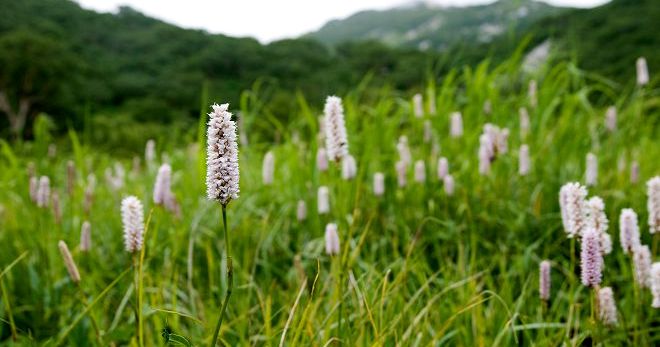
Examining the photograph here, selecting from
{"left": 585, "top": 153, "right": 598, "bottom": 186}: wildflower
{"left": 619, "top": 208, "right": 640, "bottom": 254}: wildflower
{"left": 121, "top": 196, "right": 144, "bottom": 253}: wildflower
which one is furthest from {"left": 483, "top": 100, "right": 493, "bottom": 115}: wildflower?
{"left": 121, "top": 196, "right": 144, "bottom": 253}: wildflower

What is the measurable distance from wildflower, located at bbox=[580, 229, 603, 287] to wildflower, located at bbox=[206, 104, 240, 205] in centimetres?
96

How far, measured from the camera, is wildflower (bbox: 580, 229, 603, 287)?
147 cm

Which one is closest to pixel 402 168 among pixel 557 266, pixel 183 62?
pixel 557 266

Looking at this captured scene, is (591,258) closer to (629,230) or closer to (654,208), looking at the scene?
(629,230)

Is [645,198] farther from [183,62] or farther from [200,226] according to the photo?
[183,62]

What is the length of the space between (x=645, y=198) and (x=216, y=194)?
318 centimetres

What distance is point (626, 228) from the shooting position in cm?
177

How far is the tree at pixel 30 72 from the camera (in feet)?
160

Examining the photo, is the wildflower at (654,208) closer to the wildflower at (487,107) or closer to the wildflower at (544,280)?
the wildflower at (544,280)

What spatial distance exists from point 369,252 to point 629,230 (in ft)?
5.06

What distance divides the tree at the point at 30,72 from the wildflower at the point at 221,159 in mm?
51782

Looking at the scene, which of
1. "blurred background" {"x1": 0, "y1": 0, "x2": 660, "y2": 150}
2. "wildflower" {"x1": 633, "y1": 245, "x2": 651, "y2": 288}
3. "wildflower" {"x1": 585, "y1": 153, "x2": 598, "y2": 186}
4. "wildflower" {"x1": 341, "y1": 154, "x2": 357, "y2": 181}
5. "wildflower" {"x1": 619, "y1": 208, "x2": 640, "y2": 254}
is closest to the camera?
"wildflower" {"x1": 619, "y1": 208, "x2": 640, "y2": 254}

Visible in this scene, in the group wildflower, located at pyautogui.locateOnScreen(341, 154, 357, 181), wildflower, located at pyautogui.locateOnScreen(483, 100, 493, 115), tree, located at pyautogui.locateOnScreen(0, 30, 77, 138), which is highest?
tree, located at pyautogui.locateOnScreen(0, 30, 77, 138)

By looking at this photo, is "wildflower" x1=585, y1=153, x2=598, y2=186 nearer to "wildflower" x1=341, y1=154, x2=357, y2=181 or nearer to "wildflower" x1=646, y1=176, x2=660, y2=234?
"wildflower" x1=646, y1=176, x2=660, y2=234
